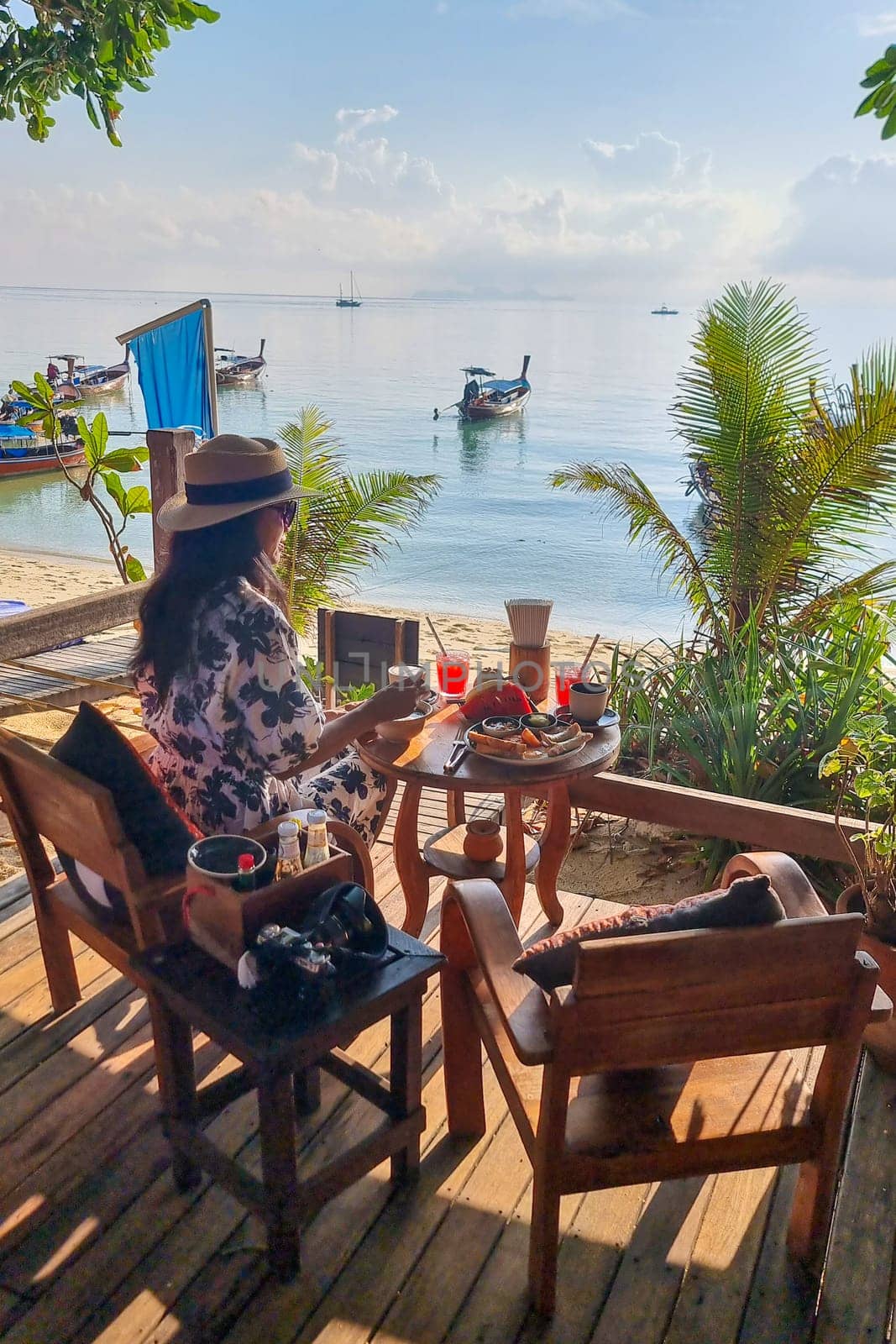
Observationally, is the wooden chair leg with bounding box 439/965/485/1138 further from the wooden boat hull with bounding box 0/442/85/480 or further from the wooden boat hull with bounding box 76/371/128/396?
the wooden boat hull with bounding box 76/371/128/396

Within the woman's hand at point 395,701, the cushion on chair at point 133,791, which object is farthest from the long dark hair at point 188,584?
the woman's hand at point 395,701

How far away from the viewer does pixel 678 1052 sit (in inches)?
63.2

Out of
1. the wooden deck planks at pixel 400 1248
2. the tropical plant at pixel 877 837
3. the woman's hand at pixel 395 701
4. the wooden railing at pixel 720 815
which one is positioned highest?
the woman's hand at pixel 395 701

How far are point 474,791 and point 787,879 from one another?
4.11 ft

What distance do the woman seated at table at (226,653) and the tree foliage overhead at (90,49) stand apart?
1943mm

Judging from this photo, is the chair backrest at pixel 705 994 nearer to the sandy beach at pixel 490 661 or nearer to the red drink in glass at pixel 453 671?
the red drink in glass at pixel 453 671

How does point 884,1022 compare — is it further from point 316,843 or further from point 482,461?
point 482,461

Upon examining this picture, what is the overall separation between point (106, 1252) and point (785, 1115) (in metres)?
1.37

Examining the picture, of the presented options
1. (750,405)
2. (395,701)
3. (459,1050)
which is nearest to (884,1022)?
(459,1050)

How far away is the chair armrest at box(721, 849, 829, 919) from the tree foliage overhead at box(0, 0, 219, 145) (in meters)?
3.41

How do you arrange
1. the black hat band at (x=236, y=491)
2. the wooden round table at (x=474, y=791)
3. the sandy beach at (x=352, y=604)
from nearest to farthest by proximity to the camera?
the black hat band at (x=236, y=491) → the wooden round table at (x=474, y=791) → the sandy beach at (x=352, y=604)

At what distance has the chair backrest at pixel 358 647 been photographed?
17.7ft

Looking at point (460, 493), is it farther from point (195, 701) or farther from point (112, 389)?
point (112, 389)

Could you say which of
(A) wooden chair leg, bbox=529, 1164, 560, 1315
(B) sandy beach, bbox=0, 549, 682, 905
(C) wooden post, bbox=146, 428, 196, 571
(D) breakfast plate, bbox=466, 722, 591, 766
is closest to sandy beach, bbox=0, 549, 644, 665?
(B) sandy beach, bbox=0, 549, 682, 905
